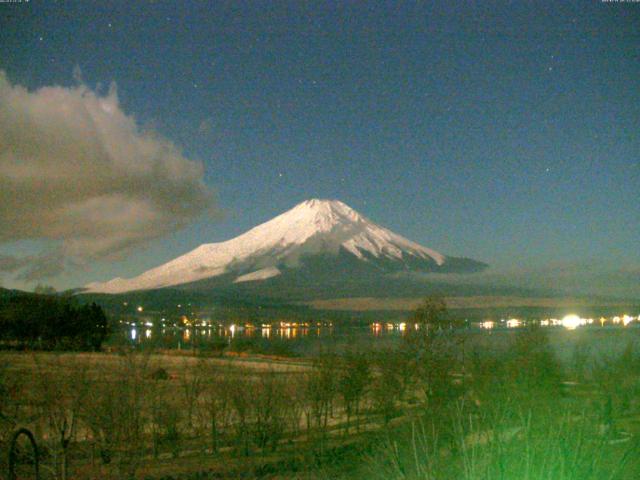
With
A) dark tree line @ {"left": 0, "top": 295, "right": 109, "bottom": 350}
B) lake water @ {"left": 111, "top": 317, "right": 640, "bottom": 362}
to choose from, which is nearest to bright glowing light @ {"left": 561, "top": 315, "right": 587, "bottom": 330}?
lake water @ {"left": 111, "top": 317, "right": 640, "bottom": 362}

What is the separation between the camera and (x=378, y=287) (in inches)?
7441

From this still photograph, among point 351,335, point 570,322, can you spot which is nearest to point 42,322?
point 351,335

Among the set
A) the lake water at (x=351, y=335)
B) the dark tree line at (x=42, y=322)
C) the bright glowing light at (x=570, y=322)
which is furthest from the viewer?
the bright glowing light at (x=570, y=322)

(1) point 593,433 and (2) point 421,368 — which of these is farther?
(2) point 421,368

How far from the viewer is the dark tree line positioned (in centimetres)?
4631

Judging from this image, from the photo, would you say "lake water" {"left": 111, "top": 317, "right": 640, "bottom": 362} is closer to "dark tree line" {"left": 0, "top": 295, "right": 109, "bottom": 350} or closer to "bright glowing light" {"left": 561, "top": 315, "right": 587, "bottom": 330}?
"bright glowing light" {"left": 561, "top": 315, "right": 587, "bottom": 330}

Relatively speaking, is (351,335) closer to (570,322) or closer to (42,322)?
(42,322)

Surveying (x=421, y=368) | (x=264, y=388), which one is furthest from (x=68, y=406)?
(x=421, y=368)

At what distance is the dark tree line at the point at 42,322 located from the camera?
46.3 metres

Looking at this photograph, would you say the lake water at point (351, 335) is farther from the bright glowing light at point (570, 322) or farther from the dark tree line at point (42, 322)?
the dark tree line at point (42, 322)

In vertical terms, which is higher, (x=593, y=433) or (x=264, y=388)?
(x=593, y=433)

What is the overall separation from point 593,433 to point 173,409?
14.1m

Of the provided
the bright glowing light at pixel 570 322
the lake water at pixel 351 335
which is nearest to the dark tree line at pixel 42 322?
the lake water at pixel 351 335

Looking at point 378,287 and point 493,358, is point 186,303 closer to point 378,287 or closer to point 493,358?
point 378,287
